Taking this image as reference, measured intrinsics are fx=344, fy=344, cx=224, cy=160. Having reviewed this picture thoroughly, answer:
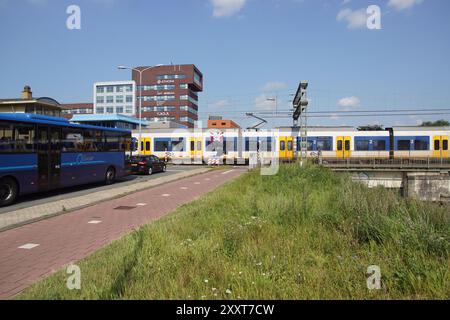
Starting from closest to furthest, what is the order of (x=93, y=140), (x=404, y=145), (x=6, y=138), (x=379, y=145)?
(x=6, y=138) < (x=93, y=140) < (x=404, y=145) < (x=379, y=145)

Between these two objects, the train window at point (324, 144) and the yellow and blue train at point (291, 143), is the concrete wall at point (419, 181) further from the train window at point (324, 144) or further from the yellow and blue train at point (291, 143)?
the train window at point (324, 144)

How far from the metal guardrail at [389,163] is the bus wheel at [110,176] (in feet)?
52.5

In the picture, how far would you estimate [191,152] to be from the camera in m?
35.1

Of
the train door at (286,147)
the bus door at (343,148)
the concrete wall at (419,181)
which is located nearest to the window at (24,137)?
the concrete wall at (419,181)

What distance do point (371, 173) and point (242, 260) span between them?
26.5m

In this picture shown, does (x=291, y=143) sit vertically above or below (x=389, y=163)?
above

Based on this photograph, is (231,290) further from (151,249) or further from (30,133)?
(30,133)

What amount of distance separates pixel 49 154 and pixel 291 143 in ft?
78.0

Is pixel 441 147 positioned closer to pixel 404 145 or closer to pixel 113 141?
pixel 404 145

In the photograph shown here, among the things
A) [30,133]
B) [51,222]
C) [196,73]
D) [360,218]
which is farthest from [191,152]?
[196,73]

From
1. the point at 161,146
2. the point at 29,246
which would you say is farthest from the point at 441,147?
the point at 29,246

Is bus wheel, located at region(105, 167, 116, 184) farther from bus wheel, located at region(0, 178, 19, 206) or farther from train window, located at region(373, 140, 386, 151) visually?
train window, located at region(373, 140, 386, 151)

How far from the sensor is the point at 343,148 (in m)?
31.7

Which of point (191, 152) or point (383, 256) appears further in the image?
point (191, 152)
